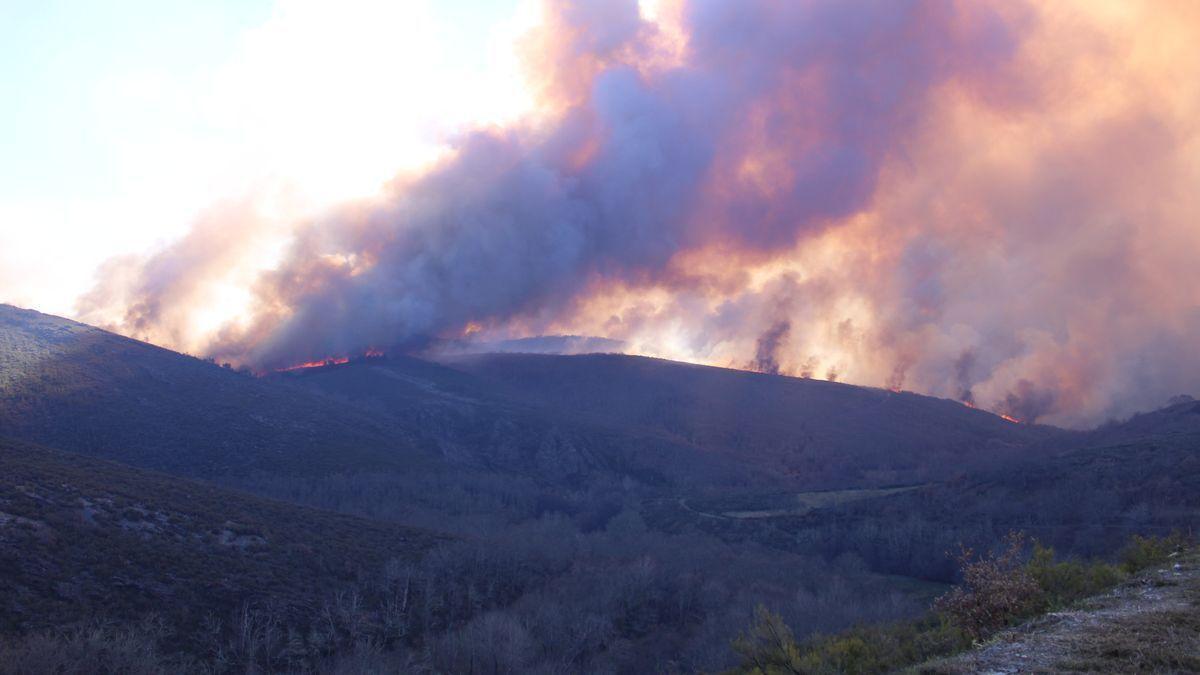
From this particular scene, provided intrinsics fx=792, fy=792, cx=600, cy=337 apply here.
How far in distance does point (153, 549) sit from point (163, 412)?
158ft

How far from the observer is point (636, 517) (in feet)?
262

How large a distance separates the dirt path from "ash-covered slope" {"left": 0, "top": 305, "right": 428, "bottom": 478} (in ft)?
220

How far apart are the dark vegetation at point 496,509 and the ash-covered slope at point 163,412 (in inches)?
14.8

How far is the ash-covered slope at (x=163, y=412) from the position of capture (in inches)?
2653

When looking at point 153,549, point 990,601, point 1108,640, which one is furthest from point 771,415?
point 1108,640

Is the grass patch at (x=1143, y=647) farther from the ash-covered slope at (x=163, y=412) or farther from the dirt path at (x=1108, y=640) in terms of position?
the ash-covered slope at (x=163, y=412)

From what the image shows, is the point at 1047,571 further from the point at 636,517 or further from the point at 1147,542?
the point at 636,517

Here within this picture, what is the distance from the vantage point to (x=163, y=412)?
78.5m

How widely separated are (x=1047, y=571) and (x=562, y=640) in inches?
935

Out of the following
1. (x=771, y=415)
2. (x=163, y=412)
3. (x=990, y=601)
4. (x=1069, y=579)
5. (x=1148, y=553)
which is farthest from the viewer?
(x=771, y=415)

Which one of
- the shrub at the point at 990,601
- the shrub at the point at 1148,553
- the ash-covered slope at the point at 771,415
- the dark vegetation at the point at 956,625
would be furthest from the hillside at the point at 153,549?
the ash-covered slope at the point at 771,415

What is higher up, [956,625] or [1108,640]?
[1108,640]

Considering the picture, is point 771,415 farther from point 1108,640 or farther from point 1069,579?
point 1108,640

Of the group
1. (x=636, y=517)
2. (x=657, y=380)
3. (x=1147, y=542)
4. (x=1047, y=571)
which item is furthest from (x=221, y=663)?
(x=657, y=380)
